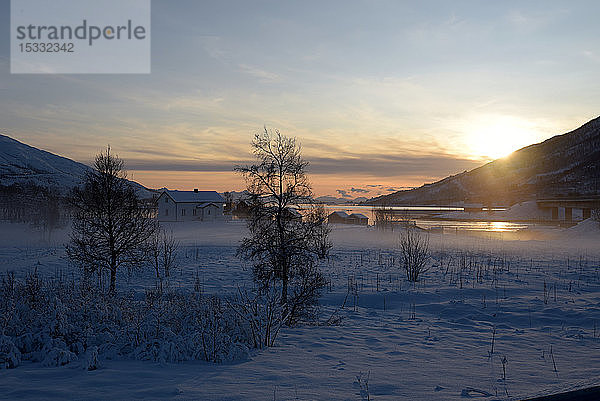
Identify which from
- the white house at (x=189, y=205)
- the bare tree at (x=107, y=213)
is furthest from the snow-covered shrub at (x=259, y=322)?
the white house at (x=189, y=205)

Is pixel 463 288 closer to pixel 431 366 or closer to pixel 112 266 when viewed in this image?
pixel 431 366

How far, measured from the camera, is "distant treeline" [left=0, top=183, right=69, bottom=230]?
57.8m

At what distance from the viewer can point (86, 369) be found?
683 cm

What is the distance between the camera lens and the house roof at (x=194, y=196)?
70.1 metres

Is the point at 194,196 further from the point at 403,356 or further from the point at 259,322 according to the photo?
the point at 403,356

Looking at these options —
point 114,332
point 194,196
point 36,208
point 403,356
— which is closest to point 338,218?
point 194,196

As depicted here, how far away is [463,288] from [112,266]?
47.8 ft

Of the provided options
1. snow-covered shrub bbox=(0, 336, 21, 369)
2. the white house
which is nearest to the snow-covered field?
snow-covered shrub bbox=(0, 336, 21, 369)

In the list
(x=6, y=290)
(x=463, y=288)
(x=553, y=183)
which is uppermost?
(x=553, y=183)

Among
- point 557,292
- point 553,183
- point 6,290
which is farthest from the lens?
point 553,183

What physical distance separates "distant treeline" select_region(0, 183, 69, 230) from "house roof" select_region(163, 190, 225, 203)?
1680cm

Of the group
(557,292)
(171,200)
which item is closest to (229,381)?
(557,292)

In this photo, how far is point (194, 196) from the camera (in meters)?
72.6

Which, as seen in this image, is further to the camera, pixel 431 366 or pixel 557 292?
pixel 557 292
